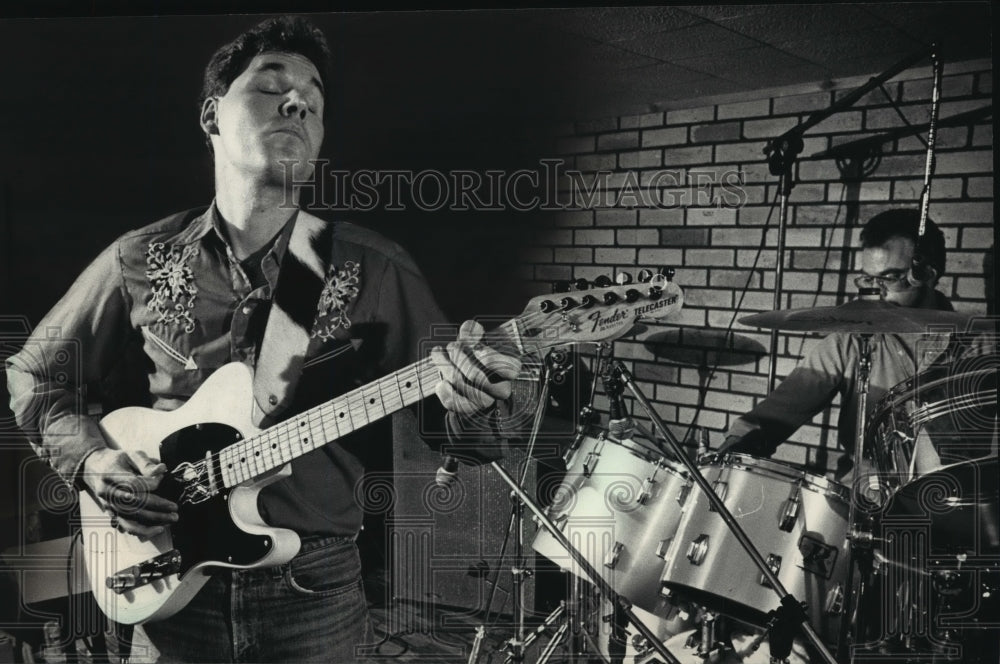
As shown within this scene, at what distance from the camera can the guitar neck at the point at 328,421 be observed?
7.15ft

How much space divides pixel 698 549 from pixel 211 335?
5.31 ft

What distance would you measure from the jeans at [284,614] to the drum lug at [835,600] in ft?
4.58

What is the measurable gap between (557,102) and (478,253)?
21.0 inches

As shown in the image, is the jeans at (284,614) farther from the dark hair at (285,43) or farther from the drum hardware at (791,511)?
the dark hair at (285,43)

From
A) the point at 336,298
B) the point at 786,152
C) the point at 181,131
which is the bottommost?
the point at 336,298

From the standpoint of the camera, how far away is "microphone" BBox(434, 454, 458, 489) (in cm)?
230

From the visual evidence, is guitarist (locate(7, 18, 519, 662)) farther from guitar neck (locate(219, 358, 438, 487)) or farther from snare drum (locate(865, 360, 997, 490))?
snare drum (locate(865, 360, 997, 490))

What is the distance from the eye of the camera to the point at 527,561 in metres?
2.33

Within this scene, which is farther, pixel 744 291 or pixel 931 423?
pixel 744 291

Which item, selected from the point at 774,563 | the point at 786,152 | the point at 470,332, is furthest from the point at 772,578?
the point at 786,152

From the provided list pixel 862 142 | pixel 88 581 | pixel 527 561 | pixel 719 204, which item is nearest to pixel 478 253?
pixel 719 204

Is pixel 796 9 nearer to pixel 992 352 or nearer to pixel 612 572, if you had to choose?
pixel 992 352

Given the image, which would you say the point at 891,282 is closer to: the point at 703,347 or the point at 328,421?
the point at 703,347

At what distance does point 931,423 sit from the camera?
2037mm
